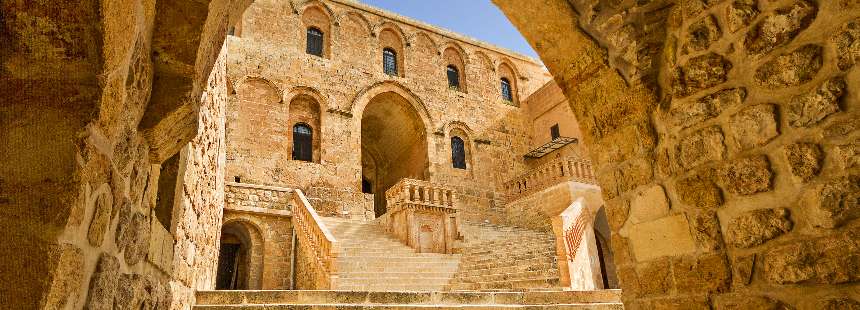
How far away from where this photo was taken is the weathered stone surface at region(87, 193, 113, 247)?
1.42 m

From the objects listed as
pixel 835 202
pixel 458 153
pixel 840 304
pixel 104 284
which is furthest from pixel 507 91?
pixel 104 284

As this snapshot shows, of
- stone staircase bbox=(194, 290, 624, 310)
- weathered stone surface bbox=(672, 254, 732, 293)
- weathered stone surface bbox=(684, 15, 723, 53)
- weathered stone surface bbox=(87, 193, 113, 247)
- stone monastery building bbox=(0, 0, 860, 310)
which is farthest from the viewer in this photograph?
stone staircase bbox=(194, 290, 624, 310)

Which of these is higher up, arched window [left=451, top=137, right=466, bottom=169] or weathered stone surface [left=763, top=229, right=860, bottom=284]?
arched window [left=451, top=137, right=466, bottom=169]

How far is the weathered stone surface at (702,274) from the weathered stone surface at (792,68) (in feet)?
2.85

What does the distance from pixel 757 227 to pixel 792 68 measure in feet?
2.44

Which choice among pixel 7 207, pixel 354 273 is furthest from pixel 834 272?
pixel 354 273

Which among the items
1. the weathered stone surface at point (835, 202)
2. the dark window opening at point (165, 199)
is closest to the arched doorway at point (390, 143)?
the dark window opening at point (165, 199)

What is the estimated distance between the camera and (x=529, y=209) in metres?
15.0

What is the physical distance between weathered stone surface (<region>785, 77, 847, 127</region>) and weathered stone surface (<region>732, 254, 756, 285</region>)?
652mm

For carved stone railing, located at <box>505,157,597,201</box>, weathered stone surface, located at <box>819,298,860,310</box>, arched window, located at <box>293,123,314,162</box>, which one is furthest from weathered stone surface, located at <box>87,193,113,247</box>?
arched window, located at <box>293,123,314,162</box>

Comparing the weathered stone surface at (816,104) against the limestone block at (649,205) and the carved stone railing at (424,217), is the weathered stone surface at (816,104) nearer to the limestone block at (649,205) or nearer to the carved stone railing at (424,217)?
the limestone block at (649,205)

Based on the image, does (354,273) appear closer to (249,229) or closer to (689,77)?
(249,229)

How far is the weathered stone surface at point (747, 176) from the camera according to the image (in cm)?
228

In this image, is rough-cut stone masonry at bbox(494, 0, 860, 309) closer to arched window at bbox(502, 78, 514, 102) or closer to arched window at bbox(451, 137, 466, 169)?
arched window at bbox(451, 137, 466, 169)
